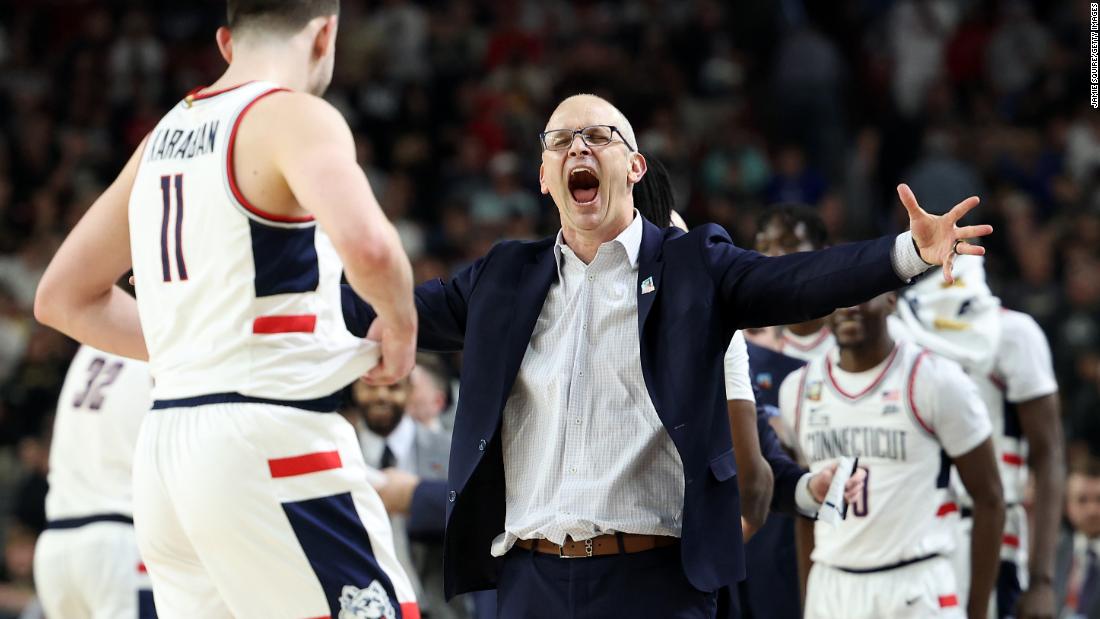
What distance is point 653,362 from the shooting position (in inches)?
189

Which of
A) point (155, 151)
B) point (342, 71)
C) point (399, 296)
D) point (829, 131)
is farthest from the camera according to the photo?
point (342, 71)

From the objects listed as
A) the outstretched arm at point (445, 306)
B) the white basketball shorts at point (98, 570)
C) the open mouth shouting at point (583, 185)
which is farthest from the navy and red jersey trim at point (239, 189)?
the white basketball shorts at point (98, 570)

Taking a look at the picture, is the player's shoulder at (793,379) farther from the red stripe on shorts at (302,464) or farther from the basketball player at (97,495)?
the red stripe on shorts at (302,464)

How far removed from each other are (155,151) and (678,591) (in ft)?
7.02

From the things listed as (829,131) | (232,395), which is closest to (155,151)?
(232,395)

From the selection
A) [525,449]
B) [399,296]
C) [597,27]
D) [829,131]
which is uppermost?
[597,27]

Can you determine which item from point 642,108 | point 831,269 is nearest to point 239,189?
point 831,269

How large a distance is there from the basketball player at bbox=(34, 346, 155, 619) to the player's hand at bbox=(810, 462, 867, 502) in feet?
11.3

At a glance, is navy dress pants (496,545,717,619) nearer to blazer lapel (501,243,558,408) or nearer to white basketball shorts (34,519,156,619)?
blazer lapel (501,243,558,408)

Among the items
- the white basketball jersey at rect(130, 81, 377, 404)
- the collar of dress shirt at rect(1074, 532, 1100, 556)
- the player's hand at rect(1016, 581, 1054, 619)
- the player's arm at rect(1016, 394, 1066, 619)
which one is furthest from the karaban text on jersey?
the collar of dress shirt at rect(1074, 532, 1100, 556)

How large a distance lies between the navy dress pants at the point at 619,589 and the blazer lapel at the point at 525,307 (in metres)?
0.60

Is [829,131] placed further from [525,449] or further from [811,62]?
[525,449]

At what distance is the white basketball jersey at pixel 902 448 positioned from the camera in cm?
643

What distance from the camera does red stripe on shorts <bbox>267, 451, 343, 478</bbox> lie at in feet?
13.8
